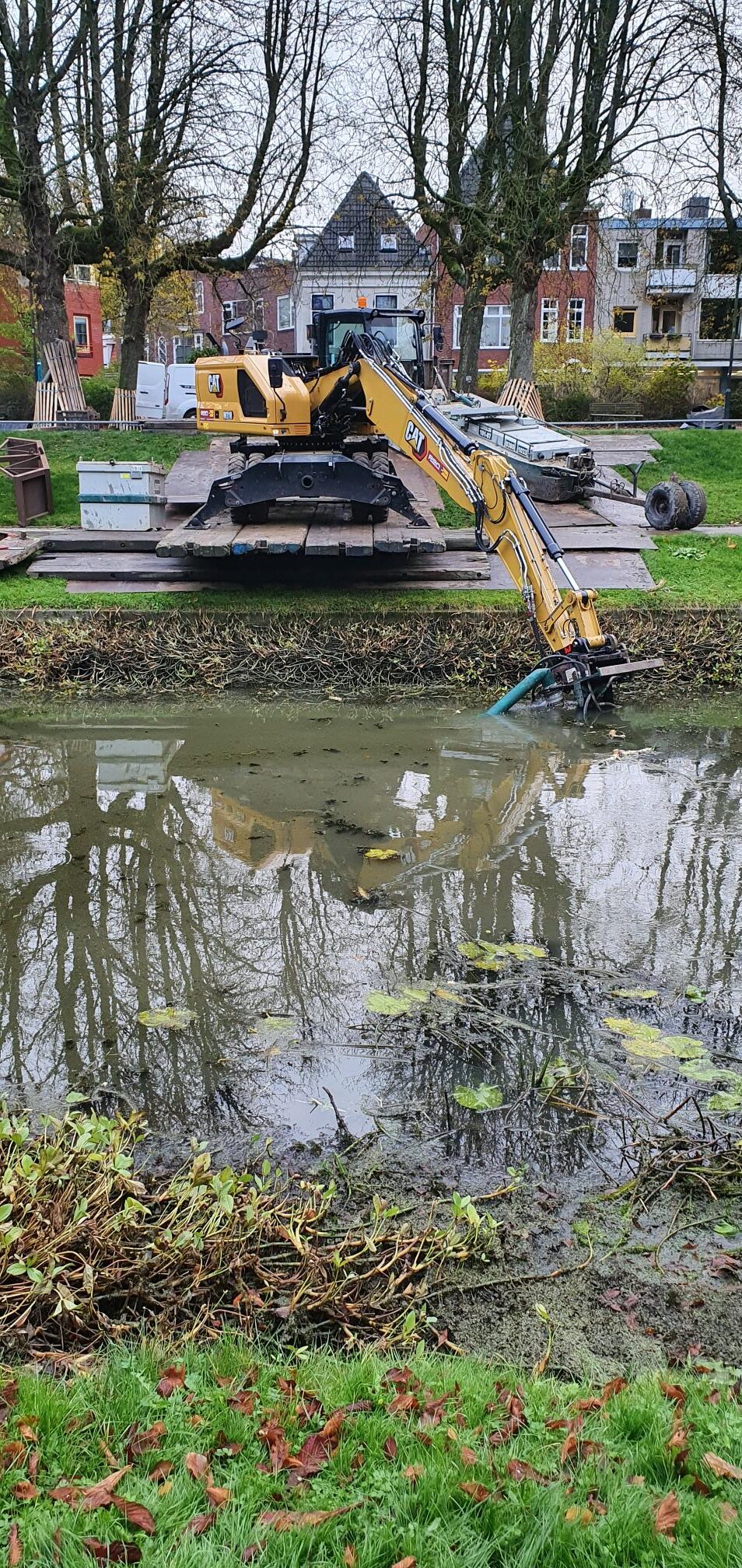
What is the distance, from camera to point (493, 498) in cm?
965

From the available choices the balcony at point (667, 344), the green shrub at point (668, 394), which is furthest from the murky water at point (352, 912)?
the balcony at point (667, 344)

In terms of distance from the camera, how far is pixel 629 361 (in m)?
34.5

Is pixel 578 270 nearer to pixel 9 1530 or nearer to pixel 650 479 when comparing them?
pixel 650 479

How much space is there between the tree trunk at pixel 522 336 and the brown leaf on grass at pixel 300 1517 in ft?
60.8

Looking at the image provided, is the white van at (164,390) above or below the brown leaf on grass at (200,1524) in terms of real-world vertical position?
above

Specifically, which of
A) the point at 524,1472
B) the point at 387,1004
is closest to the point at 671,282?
the point at 387,1004

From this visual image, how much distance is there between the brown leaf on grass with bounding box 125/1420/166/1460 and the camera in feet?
8.36

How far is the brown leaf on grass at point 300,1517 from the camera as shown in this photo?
7.56 feet

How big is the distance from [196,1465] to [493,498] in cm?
824

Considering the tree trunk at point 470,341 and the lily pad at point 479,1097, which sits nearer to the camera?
the lily pad at point 479,1097

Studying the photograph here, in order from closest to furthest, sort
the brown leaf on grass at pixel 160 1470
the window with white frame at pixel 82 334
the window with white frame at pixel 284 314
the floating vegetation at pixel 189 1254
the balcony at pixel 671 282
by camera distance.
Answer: the brown leaf on grass at pixel 160 1470
the floating vegetation at pixel 189 1254
the balcony at pixel 671 282
the window with white frame at pixel 82 334
the window with white frame at pixel 284 314

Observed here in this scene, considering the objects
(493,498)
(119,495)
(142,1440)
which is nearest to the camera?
(142,1440)

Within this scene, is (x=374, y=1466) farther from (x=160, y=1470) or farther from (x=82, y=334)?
(x=82, y=334)

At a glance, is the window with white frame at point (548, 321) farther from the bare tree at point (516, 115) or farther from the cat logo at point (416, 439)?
the cat logo at point (416, 439)
